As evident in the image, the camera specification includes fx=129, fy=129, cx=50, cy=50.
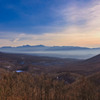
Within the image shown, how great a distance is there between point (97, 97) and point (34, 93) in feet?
13.7

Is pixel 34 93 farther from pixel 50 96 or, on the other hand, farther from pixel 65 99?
pixel 65 99

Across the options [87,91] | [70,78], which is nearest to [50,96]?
[87,91]

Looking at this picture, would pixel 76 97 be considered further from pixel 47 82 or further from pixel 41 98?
pixel 47 82

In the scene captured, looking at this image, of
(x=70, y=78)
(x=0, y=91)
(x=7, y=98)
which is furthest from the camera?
(x=70, y=78)

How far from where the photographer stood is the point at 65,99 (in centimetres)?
831

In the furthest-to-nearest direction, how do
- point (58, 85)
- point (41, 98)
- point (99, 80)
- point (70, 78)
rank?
point (70, 78), point (99, 80), point (58, 85), point (41, 98)

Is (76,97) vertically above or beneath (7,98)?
beneath

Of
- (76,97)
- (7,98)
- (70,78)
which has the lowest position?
(70,78)

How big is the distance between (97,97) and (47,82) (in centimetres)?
485

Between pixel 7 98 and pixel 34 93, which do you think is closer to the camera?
pixel 7 98

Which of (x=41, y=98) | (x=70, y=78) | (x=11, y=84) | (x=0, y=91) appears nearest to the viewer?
(x=0, y=91)

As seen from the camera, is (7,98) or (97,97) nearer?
(7,98)

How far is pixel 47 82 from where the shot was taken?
39.4ft

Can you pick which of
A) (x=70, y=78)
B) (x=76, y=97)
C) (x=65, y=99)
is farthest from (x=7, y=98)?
(x=70, y=78)
